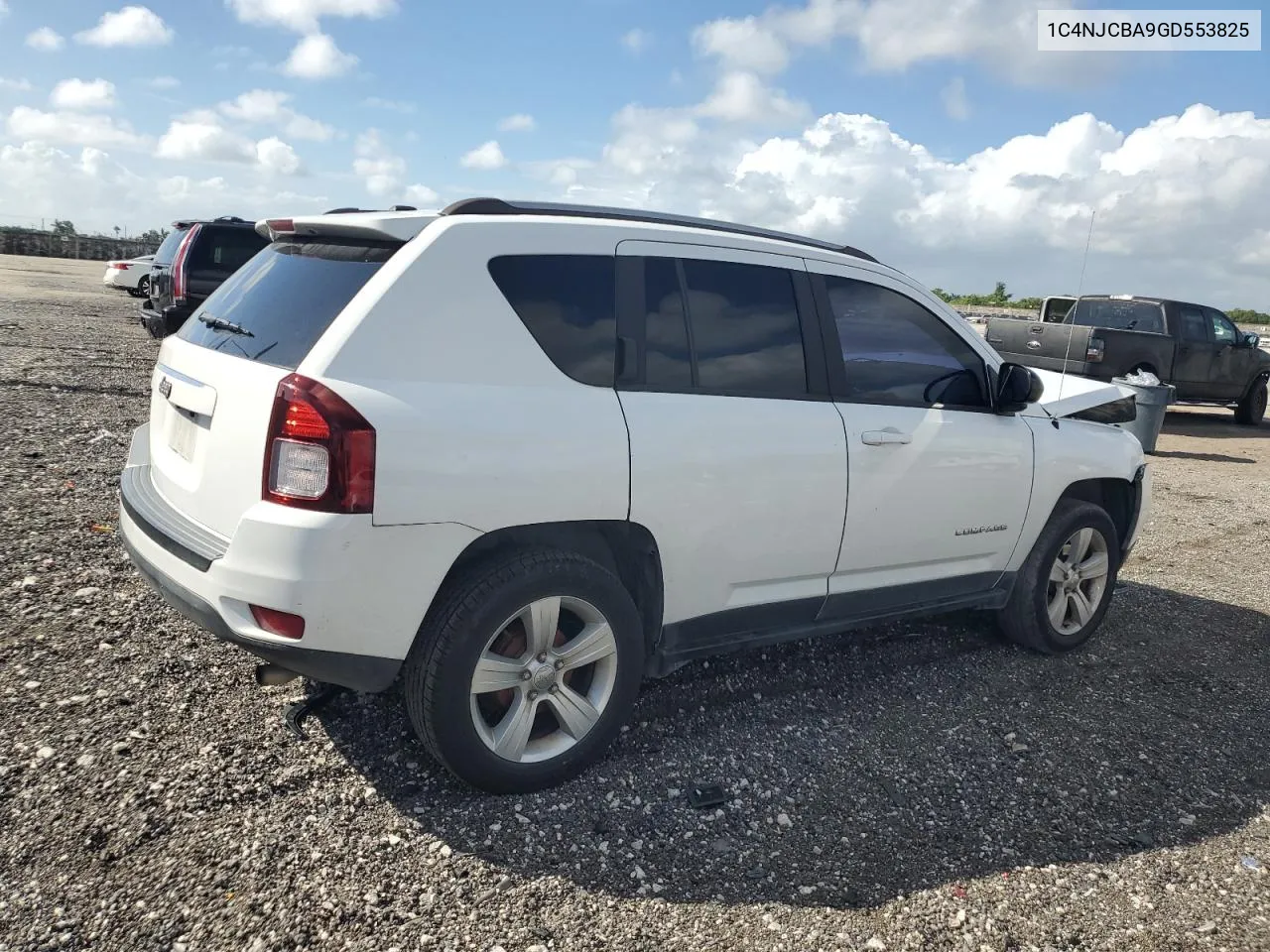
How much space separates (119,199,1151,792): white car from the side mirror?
0.66ft

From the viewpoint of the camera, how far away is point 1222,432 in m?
15.5

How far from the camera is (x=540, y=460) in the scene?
9.87 feet

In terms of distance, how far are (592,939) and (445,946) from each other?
Answer: 1.33ft

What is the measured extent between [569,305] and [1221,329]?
51.6 feet

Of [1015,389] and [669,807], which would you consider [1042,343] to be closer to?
[1015,389]

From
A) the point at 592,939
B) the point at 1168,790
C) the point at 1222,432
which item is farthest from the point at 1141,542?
the point at 1222,432

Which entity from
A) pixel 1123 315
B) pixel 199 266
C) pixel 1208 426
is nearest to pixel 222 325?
pixel 199 266

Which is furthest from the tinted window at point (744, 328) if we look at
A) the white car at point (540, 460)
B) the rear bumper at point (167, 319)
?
the rear bumper at point (167, 319)

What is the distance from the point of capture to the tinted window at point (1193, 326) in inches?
579

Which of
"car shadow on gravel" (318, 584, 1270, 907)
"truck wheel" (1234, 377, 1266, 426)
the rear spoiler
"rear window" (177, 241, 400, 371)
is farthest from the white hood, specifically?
"truck wheel" (1234, 377, 1266, 426)

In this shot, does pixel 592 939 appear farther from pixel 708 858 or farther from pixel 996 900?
pixel 996 900

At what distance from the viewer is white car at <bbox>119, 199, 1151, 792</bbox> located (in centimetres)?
279

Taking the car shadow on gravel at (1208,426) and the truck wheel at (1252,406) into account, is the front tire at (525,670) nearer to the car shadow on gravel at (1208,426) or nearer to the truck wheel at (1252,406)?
the car shadow on gravel at (1208,426)

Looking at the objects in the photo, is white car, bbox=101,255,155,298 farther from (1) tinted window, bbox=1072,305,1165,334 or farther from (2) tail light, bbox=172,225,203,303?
(1) tinted window, bbox=1072,305,1165,334
